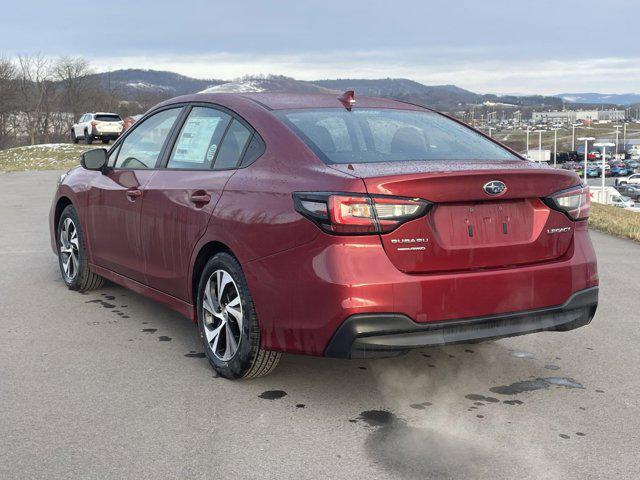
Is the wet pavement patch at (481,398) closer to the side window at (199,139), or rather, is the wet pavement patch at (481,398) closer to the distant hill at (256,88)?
the side window at (199,139)

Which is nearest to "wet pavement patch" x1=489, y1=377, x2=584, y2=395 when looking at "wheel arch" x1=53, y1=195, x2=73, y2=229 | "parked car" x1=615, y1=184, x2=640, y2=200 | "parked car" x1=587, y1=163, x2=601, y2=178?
"wheel arch" x1=53, y1=195, x2=73, y2=229

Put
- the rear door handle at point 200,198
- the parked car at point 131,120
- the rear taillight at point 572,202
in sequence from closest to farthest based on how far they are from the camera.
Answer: the rear taillight at point 572,202, the rear door handle at point 200,198, the parked car at point 131,120

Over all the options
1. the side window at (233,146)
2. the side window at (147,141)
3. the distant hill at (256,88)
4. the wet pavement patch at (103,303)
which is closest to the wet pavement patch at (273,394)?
the side window at (233,146)

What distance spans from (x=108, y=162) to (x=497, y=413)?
12.3ft

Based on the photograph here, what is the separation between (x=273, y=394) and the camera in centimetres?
433

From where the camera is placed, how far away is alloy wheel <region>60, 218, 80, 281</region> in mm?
6949

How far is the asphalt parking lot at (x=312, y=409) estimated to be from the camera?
11.1ft

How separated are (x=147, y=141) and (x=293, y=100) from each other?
1352 mm

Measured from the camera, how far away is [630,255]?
9.92 metres

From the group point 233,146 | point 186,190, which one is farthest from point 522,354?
point 186,190

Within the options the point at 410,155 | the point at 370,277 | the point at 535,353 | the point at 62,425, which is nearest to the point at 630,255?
the point at 535,353

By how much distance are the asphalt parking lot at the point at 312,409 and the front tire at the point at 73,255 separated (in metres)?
0.78

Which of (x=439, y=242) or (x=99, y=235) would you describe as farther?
(x=99, y=235)

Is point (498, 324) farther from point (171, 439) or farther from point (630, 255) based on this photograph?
point (630, 255)
